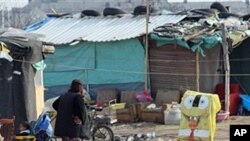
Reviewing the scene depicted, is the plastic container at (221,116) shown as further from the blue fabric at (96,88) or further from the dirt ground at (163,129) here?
the blue fabric at (96,88)

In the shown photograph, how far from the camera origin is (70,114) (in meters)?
10.4

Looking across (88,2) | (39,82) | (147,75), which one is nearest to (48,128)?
(39,82)

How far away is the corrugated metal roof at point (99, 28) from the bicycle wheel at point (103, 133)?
242 inches

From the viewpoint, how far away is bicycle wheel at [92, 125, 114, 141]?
13.2m

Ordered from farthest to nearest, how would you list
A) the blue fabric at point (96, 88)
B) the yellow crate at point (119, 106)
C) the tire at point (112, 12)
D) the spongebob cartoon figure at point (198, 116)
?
the tire at point (112, 12), the blue fabric at point (96, 88), the yellow crate at point (119, 106), the spongebob cartoon figure at point (198, 116)

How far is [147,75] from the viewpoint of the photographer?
19.0m

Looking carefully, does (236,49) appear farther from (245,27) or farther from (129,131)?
(129,131)

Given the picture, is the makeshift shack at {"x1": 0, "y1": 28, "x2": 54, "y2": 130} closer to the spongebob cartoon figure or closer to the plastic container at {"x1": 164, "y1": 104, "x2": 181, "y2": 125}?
the spongebob cartoon figure

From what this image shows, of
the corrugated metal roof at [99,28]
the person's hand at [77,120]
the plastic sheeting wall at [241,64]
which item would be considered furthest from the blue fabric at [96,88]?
the person's hand at [77,120]

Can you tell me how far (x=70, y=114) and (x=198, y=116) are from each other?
267 centimetres

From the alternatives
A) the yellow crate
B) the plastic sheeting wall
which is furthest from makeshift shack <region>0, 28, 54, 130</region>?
the plastic sheeting wall

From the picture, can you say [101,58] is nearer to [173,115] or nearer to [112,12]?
[112,12]

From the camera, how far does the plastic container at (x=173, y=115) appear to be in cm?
1647

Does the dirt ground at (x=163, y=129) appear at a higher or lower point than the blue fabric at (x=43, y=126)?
lower
